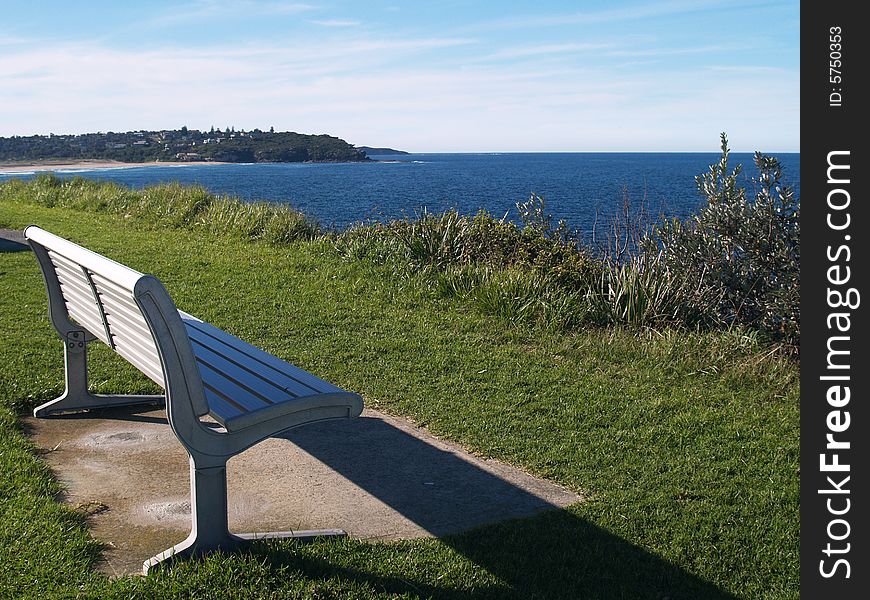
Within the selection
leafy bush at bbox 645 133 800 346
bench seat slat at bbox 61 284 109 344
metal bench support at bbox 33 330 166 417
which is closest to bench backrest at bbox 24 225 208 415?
bench seat slat at bbox 61 284 109 344

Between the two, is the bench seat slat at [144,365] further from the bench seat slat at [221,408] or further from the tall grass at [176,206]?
the tall grass at [176,206]

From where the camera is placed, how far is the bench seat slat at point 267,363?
12.6 ft

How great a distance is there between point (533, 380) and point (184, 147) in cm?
10660

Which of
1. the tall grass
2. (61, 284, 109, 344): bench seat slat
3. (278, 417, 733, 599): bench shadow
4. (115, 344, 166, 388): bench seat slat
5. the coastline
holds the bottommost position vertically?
(278, 417, 733, 599): bench shadow

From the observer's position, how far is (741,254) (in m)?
8.86

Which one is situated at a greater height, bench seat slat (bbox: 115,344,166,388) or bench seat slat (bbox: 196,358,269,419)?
bench seat slat (bbox: 115,344,166,388)

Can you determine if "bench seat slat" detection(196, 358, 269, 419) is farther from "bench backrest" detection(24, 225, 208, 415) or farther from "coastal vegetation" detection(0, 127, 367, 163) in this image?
"coastal vegetation" detection(0, 127, 367, 163)

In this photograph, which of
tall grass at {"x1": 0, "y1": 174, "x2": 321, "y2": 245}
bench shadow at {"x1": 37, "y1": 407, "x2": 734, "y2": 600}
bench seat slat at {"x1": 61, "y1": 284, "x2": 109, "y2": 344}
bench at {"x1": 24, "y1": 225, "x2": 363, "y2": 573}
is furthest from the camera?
tall grass at {"x1": 0, "y1": 174, "x2": 321, "y2": 245}

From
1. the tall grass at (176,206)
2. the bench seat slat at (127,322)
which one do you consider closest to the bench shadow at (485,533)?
the bench seat slat at (127,322)

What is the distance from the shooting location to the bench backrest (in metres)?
3.63

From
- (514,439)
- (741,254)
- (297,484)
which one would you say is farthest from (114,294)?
(741,254)

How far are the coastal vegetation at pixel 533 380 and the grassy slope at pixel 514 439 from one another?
0.05 feet

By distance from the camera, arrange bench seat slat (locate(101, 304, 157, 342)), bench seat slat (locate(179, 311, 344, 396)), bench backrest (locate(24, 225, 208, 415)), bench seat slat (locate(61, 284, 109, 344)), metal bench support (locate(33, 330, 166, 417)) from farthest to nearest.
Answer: metal bench support (locate(33, 330, 166, 417)) < bench seat slat (locate(61, 284, 109, 344)) < bench seat slat (locate(179, 311, 344, 396)) < bench seat slat (locate(101, 304, 157, 342)) < bench backrest (locate(24, 225, 208, 415))

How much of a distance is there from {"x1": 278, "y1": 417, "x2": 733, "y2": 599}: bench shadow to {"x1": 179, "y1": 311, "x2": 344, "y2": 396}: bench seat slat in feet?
2.32
